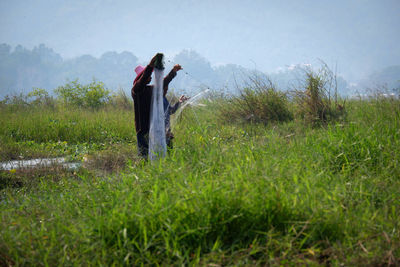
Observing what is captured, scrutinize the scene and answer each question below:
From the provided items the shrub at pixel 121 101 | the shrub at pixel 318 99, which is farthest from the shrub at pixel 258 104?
the shrub at pixel 121 101

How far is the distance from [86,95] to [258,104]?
33.3 feet

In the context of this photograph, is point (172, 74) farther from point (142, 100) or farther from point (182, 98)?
point (142, 100)

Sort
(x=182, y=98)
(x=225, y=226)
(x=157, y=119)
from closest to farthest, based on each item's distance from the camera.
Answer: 1. (x=225, y=226)
2. (x=157, y=119)
3. (x=182, y=98)

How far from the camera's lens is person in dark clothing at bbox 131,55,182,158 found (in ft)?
14.4

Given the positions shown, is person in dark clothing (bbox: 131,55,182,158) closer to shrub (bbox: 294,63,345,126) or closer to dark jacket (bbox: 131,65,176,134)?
dark jacket (bbox: 131,65,176,134)

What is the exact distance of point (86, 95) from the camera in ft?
48.2

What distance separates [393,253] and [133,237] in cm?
186

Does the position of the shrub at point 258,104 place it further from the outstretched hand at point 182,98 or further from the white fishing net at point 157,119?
the white fishing net at point 157,119

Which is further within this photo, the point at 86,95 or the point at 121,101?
the point at 86,95

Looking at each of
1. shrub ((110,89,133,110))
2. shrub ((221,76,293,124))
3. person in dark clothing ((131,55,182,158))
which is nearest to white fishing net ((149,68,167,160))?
person in dark clothing ((131,55,182,158))

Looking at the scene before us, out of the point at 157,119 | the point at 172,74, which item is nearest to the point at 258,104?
the point at 172,74

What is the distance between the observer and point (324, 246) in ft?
7.47

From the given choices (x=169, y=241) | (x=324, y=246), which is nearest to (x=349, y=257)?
(x=324, y=246)

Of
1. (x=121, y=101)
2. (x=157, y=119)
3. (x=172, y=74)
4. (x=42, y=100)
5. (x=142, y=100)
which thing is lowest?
(x=157, y=119)
